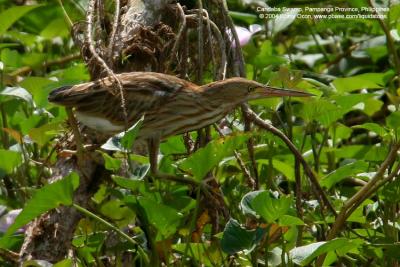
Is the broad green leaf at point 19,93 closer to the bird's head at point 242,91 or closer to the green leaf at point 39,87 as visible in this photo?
the green leaf at point 39,87

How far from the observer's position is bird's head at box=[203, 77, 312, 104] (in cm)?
300

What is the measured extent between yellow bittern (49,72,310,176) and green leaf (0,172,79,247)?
0.37 m

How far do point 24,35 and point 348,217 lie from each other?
1703mm

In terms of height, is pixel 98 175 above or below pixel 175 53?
below

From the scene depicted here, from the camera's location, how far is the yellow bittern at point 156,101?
2.90m

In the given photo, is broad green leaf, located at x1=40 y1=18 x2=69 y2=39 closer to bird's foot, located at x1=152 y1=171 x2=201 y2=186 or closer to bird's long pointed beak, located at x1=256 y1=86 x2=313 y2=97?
bird's long pointed beak, located at x1=256 y1=86 x2=313 y2=97

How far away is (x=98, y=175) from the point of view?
2.99 m

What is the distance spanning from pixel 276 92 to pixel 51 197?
2.63 feet

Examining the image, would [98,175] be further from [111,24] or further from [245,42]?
[245,42]

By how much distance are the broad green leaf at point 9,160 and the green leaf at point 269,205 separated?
796 millimetres

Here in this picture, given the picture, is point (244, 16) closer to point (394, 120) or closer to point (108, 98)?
point (108, 98)

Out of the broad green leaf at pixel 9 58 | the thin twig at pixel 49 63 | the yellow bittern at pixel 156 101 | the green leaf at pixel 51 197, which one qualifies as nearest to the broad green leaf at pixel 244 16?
the thin twig at pixel 49 63

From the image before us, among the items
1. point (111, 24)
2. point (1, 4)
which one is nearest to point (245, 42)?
point (111, 24)

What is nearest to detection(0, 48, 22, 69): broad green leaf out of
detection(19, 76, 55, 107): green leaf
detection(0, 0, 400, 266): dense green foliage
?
detection(0, 0, 400, 266): dense green foliage
